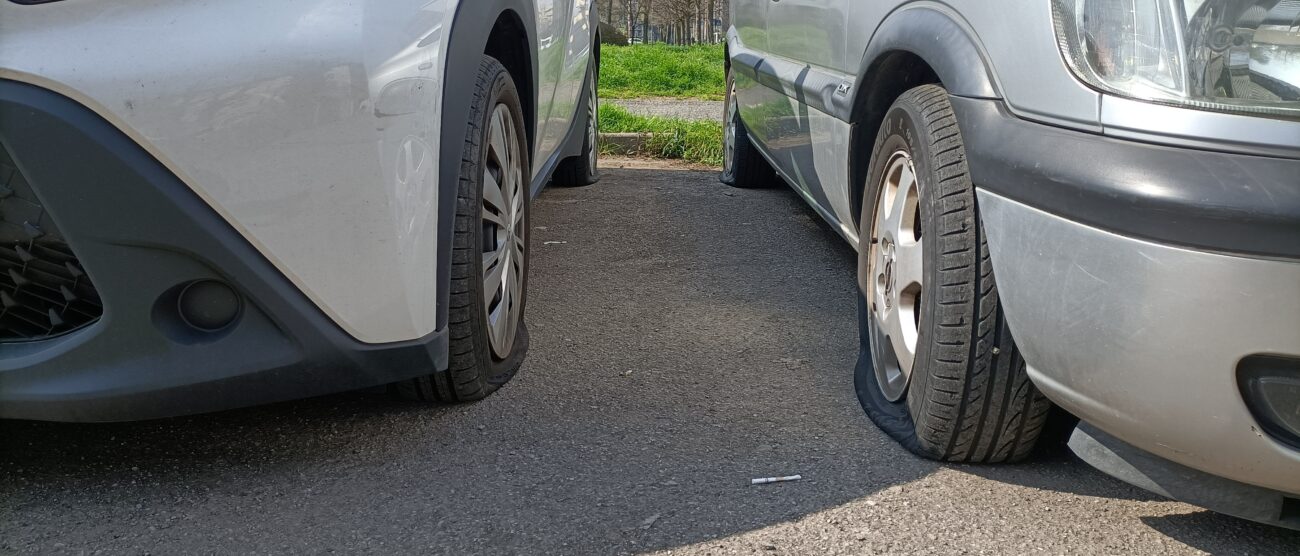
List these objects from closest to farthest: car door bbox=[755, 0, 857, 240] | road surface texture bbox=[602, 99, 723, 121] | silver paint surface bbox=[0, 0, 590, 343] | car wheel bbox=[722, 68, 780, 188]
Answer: silver paint surface bbox=[0, 0, 590, 343], car door bbox=[755, 0, 857, 240], car wheel bbox=[722, 68, 780, 188], road surface texture bbox=[602, 99, 723, 121]

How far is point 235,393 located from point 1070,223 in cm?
147

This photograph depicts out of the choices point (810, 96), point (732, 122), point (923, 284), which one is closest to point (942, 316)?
point (923, 284)

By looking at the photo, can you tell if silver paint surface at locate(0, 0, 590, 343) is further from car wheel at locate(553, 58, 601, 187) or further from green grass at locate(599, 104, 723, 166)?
green grass at locate(599, 104, 723, 166)

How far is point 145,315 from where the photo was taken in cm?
191

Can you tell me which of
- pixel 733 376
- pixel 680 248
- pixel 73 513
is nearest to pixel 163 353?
pixel 73 513

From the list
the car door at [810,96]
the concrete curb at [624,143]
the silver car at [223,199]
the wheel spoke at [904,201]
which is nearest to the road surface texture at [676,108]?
the concrete curb at [624,143]

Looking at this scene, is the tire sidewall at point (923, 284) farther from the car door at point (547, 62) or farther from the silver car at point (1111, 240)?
the car door at point (547, 62)

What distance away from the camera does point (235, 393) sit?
79.8 inches

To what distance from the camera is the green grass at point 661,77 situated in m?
10.3

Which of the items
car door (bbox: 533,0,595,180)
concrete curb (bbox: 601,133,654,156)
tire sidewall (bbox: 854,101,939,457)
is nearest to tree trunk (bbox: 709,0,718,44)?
concrete curb (bbox: 601,133,654,156)

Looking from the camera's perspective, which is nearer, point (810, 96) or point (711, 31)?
point (810, 96)

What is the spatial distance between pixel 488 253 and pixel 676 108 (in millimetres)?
7000

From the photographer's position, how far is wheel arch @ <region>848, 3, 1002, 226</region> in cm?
203

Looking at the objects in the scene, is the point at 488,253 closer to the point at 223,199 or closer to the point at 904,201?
the point at 223,199
